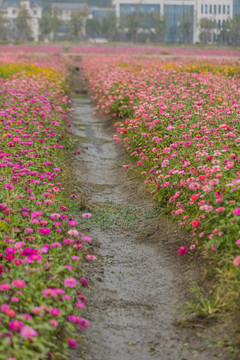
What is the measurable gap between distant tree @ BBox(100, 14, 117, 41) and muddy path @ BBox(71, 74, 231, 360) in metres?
78.5

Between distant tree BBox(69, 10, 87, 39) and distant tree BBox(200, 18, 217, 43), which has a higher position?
distant tree BBox(69, 10, 87, 39)

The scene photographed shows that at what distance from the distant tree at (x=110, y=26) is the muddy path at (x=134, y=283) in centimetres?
7846

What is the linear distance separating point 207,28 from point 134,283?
61.3 metres

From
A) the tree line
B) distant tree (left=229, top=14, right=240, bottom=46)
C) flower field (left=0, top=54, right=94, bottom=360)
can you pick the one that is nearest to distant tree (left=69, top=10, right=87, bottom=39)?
the tree line

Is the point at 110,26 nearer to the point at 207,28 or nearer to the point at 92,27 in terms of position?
the point at 92,27

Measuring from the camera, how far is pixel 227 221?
4.01 m

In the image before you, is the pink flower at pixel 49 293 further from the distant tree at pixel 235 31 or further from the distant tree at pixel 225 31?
the distant tree at pixel 225 31

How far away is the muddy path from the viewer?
11.5ft

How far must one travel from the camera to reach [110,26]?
82.1m

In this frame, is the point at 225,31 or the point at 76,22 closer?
the point at 225,31

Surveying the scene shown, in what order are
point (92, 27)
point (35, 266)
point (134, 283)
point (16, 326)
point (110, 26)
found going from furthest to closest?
point (92, 27), point (110, 26), point (134, 283), point (35, 266), point (16, 326)

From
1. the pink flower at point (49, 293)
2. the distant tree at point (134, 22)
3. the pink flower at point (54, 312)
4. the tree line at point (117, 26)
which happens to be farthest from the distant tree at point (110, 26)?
the pink flower at point (54, 312)

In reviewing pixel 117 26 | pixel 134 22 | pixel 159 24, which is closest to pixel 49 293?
pixel 159 24

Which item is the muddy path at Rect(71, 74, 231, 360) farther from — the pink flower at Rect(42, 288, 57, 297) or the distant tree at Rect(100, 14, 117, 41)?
the distant tree at Rect(100, 14, 117, 41)
